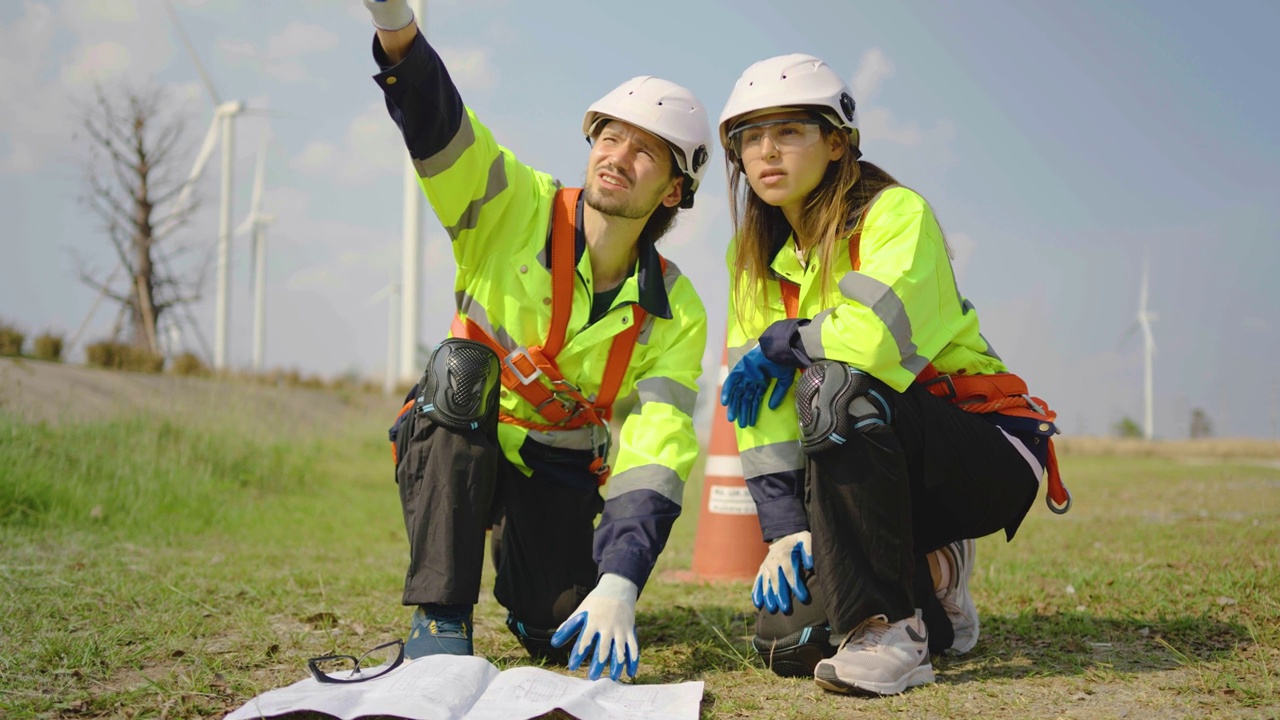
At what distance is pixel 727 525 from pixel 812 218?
228 centimetres

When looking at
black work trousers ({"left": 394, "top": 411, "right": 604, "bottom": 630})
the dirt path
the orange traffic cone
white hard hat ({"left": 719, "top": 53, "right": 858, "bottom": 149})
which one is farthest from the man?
the dirt path

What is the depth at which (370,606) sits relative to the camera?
3760mm

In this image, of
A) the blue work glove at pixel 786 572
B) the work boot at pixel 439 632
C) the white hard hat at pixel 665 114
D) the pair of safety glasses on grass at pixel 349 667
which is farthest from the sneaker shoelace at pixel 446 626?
the white hard hat at pixel 665 114

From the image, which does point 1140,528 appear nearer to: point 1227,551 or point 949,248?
point 1227,551

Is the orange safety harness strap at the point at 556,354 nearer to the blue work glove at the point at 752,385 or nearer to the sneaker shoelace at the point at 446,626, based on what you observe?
the blue work glove at the point at 752,385

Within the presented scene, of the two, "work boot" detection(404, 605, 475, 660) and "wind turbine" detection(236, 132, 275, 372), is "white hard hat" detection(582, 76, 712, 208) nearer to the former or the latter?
"work boot" detection(404, 605, 475, 660)

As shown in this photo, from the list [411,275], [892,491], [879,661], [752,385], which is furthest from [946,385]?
[411,275]

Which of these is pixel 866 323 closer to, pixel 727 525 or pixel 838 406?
pixel 838 406

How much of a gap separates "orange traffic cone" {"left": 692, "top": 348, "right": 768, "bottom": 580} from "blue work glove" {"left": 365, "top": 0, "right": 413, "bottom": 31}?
105 inches

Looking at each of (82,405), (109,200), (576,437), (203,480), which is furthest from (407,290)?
(576,437)

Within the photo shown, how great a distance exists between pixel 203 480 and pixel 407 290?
1448 centimetres

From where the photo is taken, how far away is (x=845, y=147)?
9.93 ft

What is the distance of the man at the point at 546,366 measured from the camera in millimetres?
2695

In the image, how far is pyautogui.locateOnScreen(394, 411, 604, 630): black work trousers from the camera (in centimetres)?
269
